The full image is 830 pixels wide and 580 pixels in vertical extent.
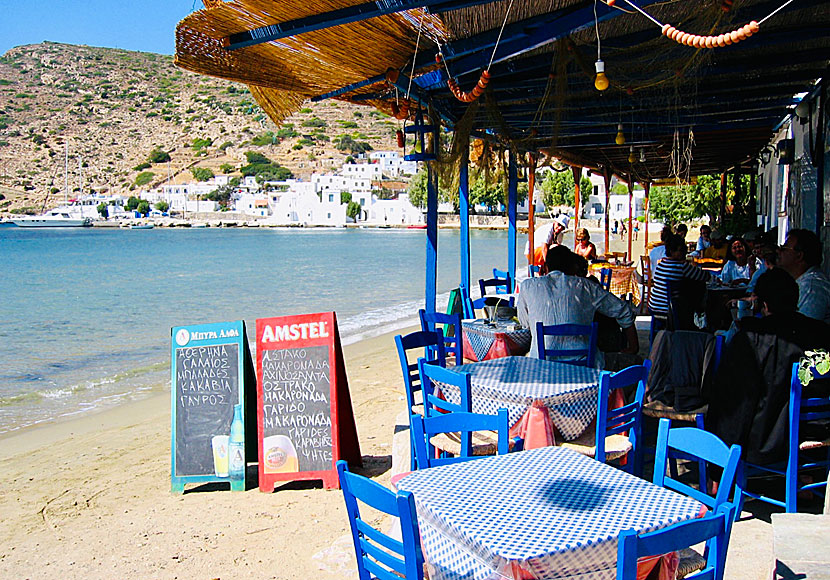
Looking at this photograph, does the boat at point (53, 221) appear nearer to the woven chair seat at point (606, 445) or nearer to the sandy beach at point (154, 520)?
→ the sandy beach at point (154, 520)

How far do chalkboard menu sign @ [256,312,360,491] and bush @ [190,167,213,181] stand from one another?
137 metres

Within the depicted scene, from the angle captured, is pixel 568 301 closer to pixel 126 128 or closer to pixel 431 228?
pixel 431 228

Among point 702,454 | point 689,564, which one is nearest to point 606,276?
point 702,454

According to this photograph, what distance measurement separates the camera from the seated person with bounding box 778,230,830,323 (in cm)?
420

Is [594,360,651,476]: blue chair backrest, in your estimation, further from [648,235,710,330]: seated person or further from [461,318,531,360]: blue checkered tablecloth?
[648,235,710,330]: seated person

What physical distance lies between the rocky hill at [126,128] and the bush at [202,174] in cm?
41

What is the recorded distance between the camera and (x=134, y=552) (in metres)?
3.86

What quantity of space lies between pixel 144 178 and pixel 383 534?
465 feet

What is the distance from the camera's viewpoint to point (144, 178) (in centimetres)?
13375

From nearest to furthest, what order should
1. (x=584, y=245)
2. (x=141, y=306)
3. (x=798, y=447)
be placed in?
(x=798, y=447) → (x=584, y=245) → (x=141, y=306)

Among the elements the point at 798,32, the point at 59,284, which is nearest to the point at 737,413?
the point at 798,32

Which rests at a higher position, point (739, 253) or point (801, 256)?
point (801, 256)

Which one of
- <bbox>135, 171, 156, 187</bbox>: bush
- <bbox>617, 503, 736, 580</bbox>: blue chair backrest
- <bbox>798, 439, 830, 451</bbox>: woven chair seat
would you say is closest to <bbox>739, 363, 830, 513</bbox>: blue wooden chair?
<bbox>798, 439, 830, 451</bbox>: woven chair seat

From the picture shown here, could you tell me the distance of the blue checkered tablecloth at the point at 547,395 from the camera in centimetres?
336
